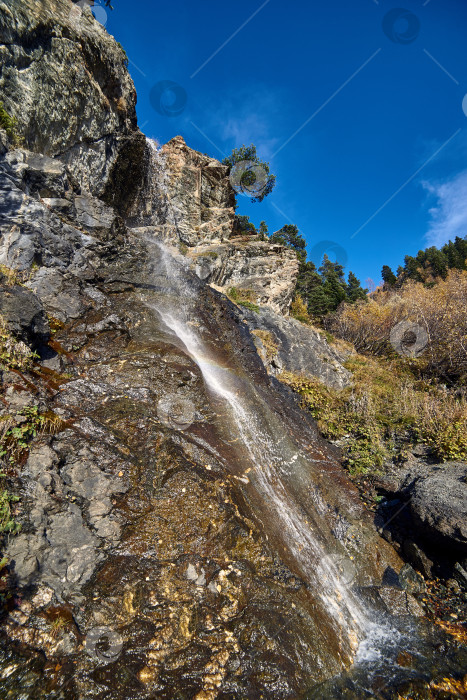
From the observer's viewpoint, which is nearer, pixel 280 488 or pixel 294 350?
pixel 280 488

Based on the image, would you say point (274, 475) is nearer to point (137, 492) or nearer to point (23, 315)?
point (137, 492)

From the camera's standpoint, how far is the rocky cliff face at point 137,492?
12.6 ft

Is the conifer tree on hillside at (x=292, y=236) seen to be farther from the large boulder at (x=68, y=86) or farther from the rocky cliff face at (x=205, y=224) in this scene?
the large boulder at (x=68, y=86)

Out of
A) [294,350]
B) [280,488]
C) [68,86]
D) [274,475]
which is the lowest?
[280,488]

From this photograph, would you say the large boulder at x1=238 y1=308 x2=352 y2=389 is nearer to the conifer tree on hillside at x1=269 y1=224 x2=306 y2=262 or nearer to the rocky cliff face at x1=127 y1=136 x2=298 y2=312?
the rocky cliff face at x1=127 y1=136 x2=298 y2=312

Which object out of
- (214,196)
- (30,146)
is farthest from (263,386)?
(214,196)

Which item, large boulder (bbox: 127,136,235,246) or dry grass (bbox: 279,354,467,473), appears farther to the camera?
large boulder (bbox: 127,136,235,246)

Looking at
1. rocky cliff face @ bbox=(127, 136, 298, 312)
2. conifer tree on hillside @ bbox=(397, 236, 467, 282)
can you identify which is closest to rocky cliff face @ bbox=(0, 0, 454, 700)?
rocky cliff face @ bbox=(127, 136, 298, 312)

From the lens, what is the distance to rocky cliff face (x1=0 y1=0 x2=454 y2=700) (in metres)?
3.84

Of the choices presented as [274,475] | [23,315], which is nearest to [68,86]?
Answer: [23,315]

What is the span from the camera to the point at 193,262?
20656mm

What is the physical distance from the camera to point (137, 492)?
5449mm

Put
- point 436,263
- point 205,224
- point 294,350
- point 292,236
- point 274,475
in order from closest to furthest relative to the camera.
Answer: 1. point 274,475
2. point 294,350
3. point 205,224
4. point 292,236
5. point 436,263

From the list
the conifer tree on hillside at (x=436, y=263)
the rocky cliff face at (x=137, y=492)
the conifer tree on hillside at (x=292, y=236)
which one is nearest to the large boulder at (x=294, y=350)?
the rocky cliff face at (x=137, y=492)
